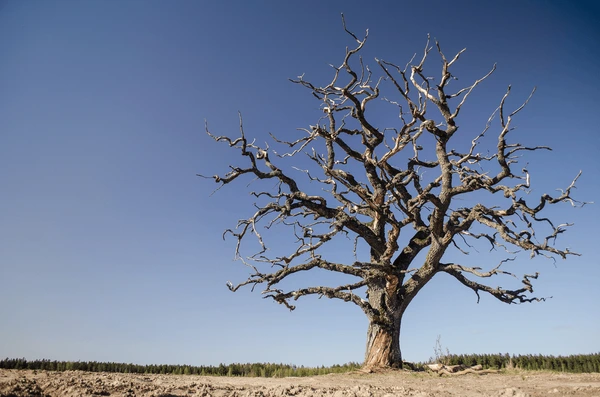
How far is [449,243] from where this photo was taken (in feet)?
40.2

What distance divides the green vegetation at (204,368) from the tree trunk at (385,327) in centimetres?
76

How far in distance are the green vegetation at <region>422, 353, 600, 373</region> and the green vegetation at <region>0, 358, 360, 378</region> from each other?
513 centimetres

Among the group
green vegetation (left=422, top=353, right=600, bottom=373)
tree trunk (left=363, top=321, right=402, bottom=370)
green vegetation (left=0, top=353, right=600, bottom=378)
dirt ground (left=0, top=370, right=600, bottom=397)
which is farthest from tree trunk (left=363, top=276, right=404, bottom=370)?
green vegetation (left=422, top=353, right=600, bottom=373)

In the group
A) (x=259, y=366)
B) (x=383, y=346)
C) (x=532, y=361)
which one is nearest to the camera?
(x=383, y=346)

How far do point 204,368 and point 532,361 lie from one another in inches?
490

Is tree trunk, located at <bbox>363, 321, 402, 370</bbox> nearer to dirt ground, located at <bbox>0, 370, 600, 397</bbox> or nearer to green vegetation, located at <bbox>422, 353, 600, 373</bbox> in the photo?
dirt ground, located at <bbox>0, 370, 600, 397</bbox>

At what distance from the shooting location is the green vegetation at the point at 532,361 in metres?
15.7

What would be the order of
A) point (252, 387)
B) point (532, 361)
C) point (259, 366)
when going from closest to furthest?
1. point (252, 387)
2. point (259, 366)
3. point (532, 361)

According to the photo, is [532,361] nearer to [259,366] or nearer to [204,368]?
[259,366]

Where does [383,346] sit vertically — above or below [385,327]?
below

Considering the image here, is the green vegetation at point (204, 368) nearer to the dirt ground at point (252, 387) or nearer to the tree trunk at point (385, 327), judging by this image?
the tree trunk at point (385, 327)

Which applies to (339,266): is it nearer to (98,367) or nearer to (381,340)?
(381,340)

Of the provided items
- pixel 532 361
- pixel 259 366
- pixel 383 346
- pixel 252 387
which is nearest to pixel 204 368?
pixel 259 366

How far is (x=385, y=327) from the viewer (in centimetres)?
1202
